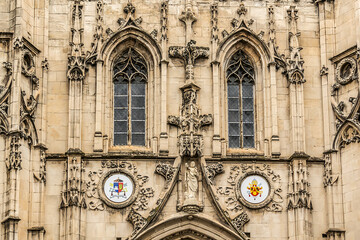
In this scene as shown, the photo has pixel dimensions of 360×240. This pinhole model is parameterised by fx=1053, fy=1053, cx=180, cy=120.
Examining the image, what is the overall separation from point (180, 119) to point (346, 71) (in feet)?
17.0

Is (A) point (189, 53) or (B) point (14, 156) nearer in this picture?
(B) point (14, 156)

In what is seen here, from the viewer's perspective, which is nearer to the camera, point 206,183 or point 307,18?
point 206,183

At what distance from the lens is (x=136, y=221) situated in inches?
1179

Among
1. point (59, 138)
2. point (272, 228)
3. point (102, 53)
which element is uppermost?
point (102, 53)

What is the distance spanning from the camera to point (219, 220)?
30.1 meters

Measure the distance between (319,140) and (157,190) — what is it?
508cm

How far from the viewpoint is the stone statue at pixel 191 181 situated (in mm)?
30078

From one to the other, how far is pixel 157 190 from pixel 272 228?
350 cm

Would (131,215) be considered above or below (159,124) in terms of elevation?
below

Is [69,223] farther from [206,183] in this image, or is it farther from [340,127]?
[340,127]

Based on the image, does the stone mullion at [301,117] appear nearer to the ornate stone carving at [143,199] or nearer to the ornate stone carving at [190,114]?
the ornate stone carving at [190,114]

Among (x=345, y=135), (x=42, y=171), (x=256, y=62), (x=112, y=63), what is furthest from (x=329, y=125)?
(x=42, y=171)

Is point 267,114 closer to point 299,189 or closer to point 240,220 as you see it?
point 299,189

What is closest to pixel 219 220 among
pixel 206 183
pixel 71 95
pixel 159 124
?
pixel 206 183
